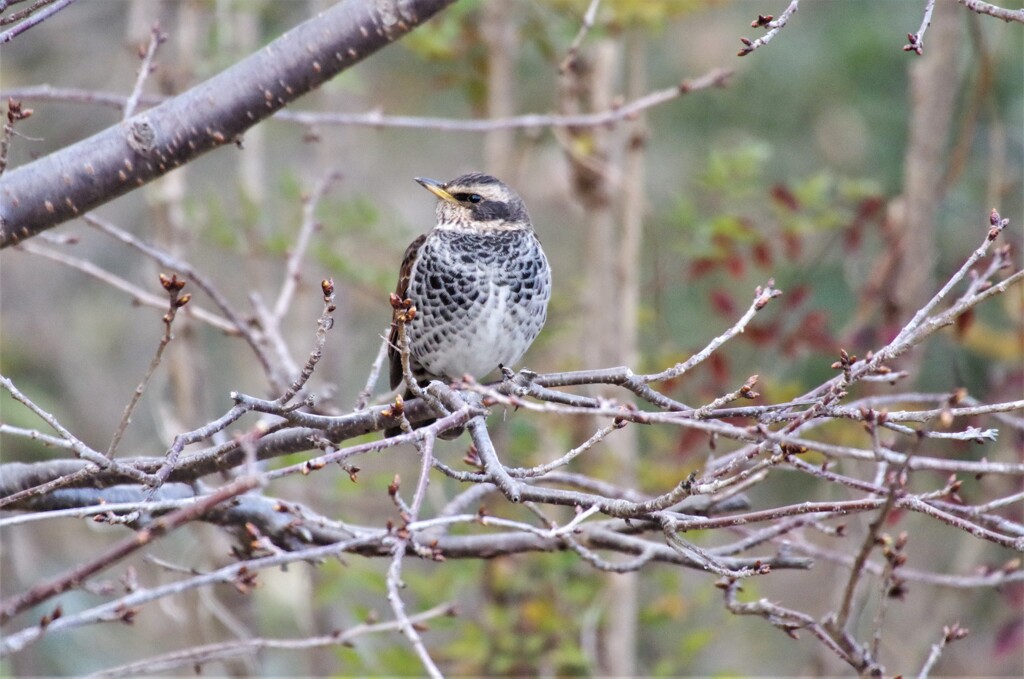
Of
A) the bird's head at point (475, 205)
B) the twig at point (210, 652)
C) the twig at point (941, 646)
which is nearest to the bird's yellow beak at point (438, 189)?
the bird's head at point (475, 205)

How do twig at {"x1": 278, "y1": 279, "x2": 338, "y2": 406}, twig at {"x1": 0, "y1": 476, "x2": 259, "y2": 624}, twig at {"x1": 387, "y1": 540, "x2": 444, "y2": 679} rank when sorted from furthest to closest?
twig at {"x1": 278, "y1": 279, "x2": 338, "y2": 406}
twig at {"x1": 387, "y1": 540, "x2": 444, "y2": 679}
twig at {"x1": 0, "y1": 476, "x2": 259, "y2": 624}

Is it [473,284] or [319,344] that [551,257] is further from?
[319,344]

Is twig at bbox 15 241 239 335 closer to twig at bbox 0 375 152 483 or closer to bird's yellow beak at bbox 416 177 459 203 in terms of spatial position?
A: bird's yellow beak at bbox 416 177 459 203

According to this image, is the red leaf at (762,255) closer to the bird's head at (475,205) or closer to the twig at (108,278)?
the bird's head at (475,205)

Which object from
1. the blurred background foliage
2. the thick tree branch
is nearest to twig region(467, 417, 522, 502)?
the blurred background foliage

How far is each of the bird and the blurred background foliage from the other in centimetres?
52

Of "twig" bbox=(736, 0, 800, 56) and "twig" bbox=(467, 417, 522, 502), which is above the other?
"twig" bbox=(736, 0, 800, 56)

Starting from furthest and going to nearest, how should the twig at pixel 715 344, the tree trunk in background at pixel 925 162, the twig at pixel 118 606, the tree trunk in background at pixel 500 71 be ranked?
1. the tree trunk in background at pixel 500 71
2. the tree trunk in background at pixel 925 162
3. the twig at pixel 715 344
4. the twig at pixel 118 606

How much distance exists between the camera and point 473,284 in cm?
410

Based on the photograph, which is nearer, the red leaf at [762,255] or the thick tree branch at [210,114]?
the thick tree branch at [210,114]

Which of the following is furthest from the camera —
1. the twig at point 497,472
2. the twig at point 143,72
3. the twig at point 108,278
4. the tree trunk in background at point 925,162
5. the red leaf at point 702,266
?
the red leaf at point 702,266

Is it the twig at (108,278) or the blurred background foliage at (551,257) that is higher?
the blurred background foliage at (551,257)

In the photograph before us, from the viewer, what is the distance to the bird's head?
4.31 meters

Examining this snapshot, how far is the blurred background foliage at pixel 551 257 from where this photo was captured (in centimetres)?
504
